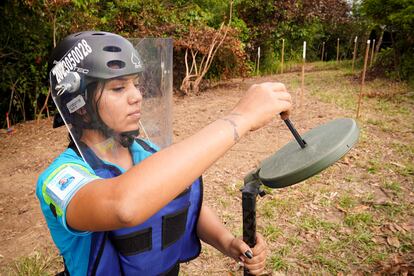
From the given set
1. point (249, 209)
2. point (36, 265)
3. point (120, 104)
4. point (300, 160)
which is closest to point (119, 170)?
point (120, 104)

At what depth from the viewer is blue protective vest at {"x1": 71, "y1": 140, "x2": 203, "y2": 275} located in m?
1.15

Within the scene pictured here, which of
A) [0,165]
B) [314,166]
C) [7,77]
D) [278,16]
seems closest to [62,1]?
[7,77]

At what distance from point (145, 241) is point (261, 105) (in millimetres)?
644

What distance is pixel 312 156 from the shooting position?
1.13 meters

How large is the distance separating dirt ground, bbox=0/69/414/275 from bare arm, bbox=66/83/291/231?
204 cm

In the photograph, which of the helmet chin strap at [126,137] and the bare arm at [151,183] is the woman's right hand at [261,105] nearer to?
the bare arm at [151,183]

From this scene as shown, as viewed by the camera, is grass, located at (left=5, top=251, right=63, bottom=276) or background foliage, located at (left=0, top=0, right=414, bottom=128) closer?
grass, located at (left=5, top=251, right=63, bottom=276)

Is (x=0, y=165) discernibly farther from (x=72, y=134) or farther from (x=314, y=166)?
(x=314, y=166)

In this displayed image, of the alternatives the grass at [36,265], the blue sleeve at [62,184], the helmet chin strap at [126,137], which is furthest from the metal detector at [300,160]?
the grass at [36,265]

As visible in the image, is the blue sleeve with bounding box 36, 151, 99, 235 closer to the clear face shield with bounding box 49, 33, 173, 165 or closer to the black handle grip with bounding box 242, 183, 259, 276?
the clear face shield with bounding box 49, 33, 173, 165

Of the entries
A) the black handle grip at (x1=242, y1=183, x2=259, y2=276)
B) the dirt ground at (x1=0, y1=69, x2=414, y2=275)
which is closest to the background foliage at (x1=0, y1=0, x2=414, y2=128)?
the dirt ground at (x1=0, y1=69, x2=414, y2=275)

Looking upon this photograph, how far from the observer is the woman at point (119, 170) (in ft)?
2.81

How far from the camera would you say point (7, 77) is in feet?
23.5

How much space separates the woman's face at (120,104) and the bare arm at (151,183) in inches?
12.0
